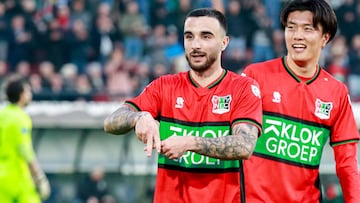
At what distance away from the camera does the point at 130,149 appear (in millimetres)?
18125

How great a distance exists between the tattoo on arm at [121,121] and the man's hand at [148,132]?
0.12 m

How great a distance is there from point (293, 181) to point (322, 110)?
1.71 feet

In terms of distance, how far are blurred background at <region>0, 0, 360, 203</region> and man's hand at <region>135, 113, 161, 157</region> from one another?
11860 millimetres

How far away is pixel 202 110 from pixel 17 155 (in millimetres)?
5120

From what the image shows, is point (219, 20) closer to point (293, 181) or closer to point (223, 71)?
point (223, 71)

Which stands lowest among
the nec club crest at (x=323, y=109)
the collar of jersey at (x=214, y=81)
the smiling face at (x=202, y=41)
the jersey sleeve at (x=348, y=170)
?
the jersey sleeve at (x=348, y=170)

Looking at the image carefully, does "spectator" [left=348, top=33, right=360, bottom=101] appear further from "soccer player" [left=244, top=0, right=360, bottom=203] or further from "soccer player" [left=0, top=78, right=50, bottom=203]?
"soccer player" [left=244, top=0, right=360, bottom=203]

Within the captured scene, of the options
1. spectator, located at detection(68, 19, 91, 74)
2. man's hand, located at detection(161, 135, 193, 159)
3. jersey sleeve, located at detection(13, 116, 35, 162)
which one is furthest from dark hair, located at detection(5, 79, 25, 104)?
spectator, located at detection(68, 19, 91, 74)

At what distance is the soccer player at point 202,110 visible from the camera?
582 cm

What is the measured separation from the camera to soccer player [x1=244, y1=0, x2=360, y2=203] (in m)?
6.45

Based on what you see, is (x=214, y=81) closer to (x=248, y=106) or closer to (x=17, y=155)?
(x=248, y=106)

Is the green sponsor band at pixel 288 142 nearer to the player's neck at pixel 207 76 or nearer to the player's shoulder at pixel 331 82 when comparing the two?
the player's shoulder at pixel 331 82

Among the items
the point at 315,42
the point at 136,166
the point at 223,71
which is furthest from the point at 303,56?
the point at 136,166

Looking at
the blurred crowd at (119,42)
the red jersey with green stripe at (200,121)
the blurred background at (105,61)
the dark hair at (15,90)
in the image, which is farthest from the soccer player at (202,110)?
the blurred crowd at (119,42)
